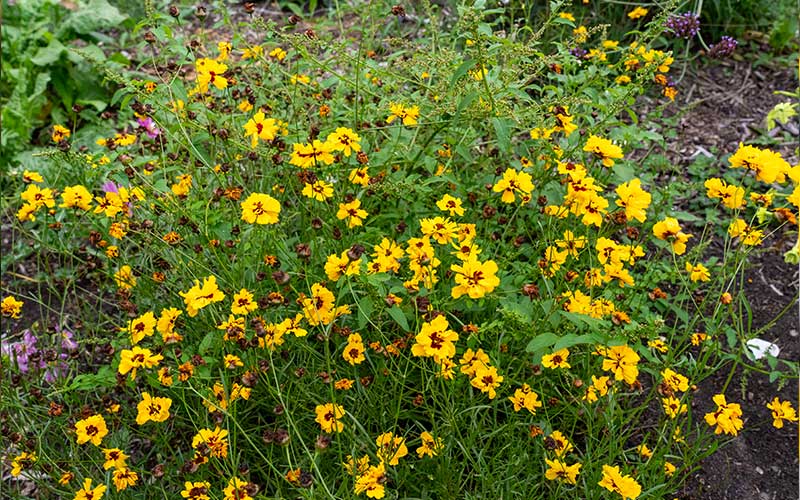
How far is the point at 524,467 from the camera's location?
2.07 m

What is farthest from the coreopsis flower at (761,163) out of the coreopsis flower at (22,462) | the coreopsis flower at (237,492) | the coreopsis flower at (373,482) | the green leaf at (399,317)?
the coreopsis flower at (22,462)

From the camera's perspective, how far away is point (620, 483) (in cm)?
176

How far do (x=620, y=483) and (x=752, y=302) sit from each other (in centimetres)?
154

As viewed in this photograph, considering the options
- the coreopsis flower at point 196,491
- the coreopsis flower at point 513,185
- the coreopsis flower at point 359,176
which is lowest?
the coreopsis flower at point 196,491

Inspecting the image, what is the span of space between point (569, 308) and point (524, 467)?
0.47 m

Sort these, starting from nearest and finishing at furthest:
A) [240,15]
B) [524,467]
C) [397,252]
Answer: [397,252]
[524,467]
[240,15]

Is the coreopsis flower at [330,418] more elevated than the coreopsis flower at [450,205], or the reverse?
the coreopsis flower at [450,205]

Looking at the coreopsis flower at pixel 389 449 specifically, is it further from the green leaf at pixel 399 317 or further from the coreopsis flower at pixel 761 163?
the coreopsis flower at pixel 761 163

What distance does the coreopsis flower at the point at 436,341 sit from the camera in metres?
1.69

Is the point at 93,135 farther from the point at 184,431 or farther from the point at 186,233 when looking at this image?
the point at 184,431

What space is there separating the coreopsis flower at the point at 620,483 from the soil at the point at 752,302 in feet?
1.69

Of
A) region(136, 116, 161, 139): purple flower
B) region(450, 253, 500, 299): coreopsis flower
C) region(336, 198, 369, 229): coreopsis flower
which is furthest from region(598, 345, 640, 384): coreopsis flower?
region(136, 116, 161, 139): purple flower

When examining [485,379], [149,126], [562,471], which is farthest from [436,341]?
[149,126]

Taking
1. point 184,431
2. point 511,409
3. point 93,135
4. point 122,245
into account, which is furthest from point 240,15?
point 511,409
